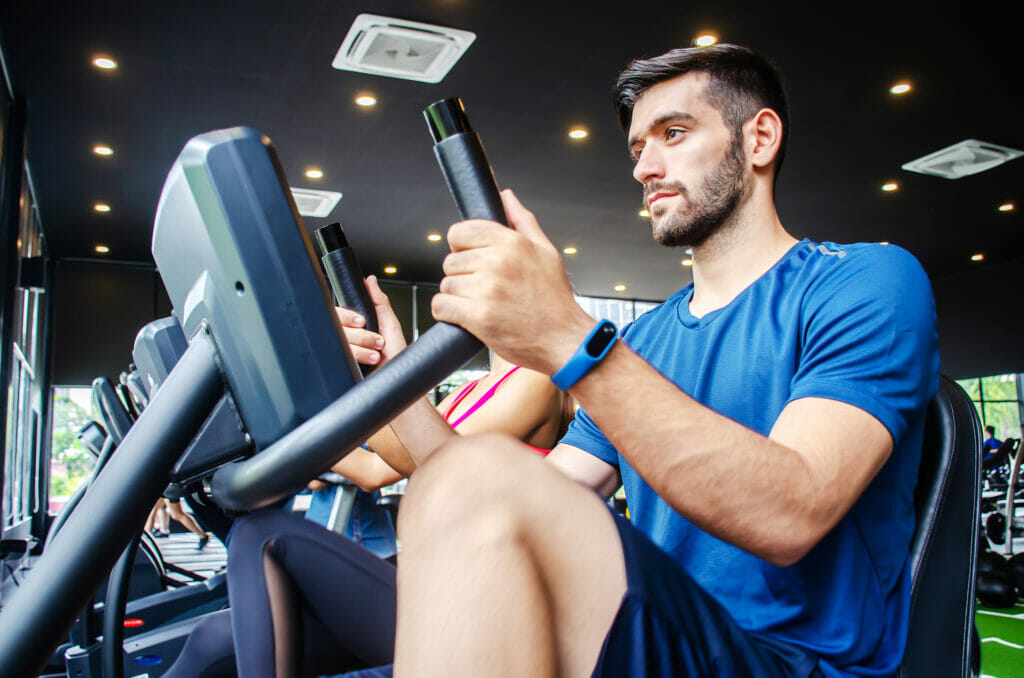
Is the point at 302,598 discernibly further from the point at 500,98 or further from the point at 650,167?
the point at 500,98

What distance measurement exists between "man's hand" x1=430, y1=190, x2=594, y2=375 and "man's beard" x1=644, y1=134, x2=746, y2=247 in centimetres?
51

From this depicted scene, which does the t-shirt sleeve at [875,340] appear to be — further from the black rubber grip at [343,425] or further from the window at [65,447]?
the window at [65,447]

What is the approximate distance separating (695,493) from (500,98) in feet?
14.7

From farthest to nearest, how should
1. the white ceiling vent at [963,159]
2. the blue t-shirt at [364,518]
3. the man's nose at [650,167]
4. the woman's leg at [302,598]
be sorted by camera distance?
1. the white ceiling vent at [963,159]
2. the blue t-shirt at [364,518]
3. the man's nose at [650,167]
4. the woman's leg at [302,598]

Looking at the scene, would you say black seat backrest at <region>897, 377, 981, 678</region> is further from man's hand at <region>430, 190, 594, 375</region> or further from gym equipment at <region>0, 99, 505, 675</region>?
gym equipment at <region>0, 99, 505, 675</region>

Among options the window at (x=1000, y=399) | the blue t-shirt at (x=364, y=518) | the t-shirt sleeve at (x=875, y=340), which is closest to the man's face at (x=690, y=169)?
the t-shirt sleeve at (x=875, y=340)

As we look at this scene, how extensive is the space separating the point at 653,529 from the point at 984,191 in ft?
23.7

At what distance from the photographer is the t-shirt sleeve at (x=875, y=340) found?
78 cm

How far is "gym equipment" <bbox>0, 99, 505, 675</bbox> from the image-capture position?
57cm

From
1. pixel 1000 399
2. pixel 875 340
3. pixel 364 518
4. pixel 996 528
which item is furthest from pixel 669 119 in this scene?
pixel 1000 399

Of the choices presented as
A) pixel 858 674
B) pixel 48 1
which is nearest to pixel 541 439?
pixel 858 674

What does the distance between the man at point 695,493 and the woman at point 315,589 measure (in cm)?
33

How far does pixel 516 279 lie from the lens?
644 mm

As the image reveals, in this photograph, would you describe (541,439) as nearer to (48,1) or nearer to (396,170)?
(48,1)
